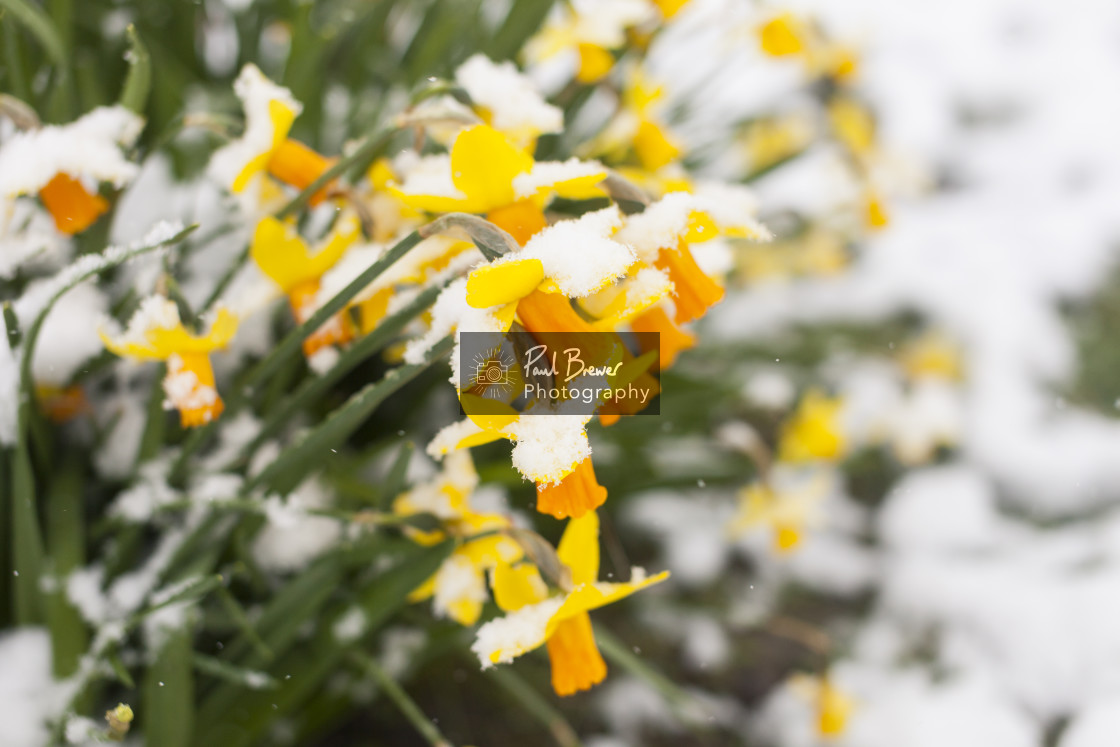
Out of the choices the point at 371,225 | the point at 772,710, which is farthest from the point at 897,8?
the point at 371,225

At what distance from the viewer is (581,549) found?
61 cm

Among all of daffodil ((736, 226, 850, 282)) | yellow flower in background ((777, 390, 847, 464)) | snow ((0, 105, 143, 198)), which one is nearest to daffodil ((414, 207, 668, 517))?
snow ((0, 105, 143, 198))

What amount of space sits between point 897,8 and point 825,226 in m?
1.29

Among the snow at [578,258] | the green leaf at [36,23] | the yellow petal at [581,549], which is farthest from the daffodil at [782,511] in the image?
the green leaf at [36,23]

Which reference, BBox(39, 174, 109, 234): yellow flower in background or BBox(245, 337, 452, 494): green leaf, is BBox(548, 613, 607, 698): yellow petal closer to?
BBox(245, 337, 452, 494): green leaf

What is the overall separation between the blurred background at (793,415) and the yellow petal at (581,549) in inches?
9.6

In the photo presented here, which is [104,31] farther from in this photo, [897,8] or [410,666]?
[897,8]

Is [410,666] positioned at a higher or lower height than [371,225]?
lower

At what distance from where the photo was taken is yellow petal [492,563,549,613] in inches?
21.9

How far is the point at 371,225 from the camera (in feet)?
2.01

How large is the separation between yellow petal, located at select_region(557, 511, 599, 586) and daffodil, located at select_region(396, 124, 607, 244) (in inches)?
9.7

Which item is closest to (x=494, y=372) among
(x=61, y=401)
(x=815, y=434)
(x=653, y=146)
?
(x=653, y=146)

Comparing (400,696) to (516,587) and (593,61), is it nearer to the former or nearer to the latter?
(516,587)

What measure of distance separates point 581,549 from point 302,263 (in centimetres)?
33
